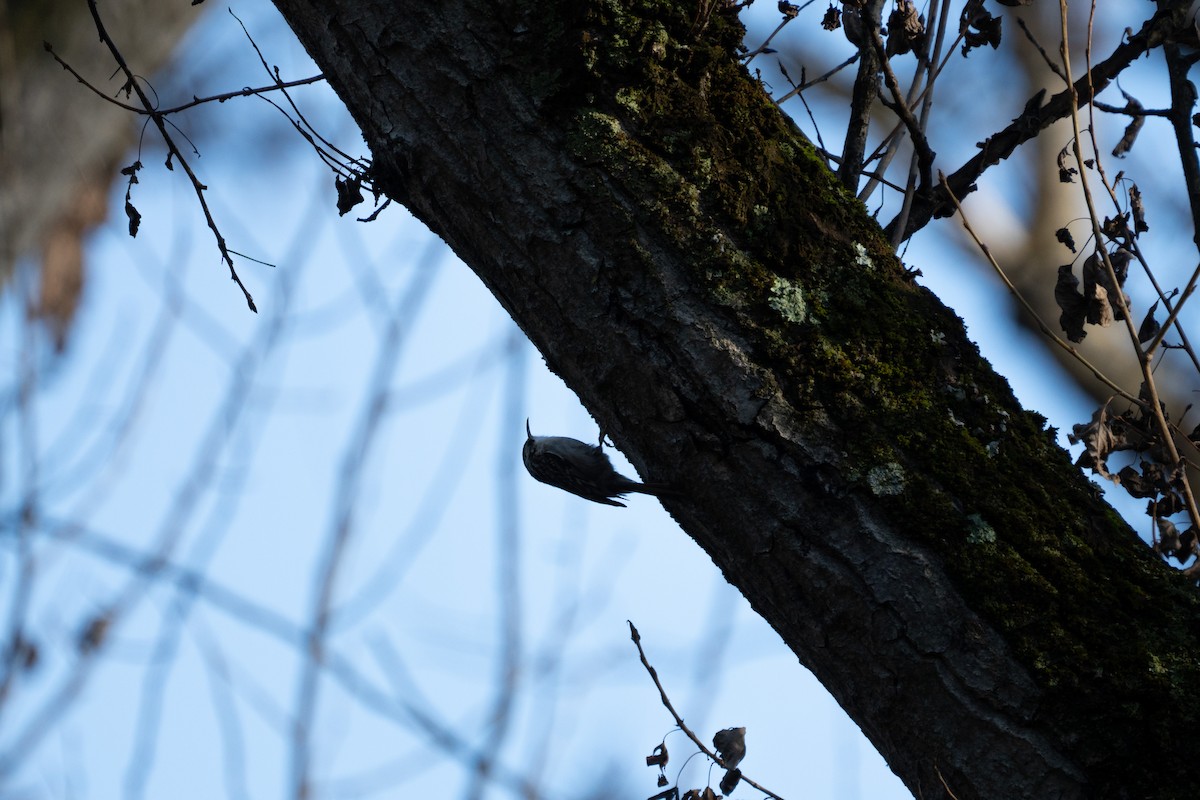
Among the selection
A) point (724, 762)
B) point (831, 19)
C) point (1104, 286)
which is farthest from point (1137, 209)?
point (724, 762)

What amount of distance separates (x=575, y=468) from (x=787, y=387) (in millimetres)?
1853

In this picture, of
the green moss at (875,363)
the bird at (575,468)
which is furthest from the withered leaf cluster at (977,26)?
the bird at (575,468)

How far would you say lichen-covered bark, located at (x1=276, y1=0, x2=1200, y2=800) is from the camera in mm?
1603

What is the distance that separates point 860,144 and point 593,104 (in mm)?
909

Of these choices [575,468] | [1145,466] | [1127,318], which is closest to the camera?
[1127,318]

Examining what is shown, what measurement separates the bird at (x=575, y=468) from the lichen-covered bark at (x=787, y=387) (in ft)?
4.69

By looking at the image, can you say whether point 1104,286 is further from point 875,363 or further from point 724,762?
point 724,762

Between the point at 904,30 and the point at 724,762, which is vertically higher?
the point at 904,30

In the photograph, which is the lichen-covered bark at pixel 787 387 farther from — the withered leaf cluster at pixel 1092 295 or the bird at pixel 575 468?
the bird at pixel 575 468

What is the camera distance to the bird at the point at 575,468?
3.35 metres

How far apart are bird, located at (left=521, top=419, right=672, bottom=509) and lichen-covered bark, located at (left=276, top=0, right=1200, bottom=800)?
1429 millimetres

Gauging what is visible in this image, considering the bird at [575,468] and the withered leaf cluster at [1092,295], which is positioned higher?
the bird at [575,468]

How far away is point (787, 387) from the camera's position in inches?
67.2

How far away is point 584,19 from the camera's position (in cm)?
179
